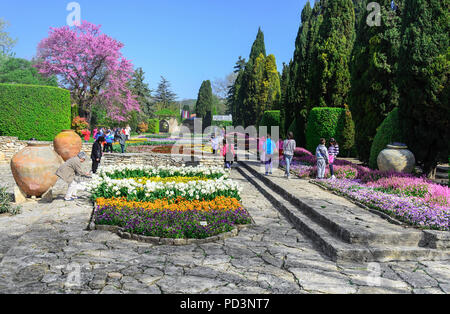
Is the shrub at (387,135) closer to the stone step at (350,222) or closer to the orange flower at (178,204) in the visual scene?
the stone step at (350,222)

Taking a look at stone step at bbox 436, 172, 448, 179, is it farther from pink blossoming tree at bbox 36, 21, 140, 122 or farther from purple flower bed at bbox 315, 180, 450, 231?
pink blossoming tree at bbox 36, 21, 140, 122

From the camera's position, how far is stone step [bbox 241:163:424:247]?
5.34m

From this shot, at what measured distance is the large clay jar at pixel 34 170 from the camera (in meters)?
8.47

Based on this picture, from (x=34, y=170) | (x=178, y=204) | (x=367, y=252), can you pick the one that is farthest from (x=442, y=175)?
(x=34, y=170)

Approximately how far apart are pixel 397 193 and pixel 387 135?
14.1ft

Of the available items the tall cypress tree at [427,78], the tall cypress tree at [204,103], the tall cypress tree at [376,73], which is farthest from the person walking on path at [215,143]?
the tall cypress tree at [204,103]

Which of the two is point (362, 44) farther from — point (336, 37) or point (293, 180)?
point (293, 180)

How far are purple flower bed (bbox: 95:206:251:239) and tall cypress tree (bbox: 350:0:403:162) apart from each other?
9879mm

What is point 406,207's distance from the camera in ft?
22.0

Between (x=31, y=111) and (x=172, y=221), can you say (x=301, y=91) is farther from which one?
(x=172, y=221)

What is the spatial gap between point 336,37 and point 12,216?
57.3 ft

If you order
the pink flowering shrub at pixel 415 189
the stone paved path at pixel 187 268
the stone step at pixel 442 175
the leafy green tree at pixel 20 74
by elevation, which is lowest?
the stone paved path at pixel 187 268

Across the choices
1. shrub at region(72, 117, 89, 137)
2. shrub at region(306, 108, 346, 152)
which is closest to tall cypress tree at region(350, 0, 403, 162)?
shrub at region(306, 108, 346, 152)

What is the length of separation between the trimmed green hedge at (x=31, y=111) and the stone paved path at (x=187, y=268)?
15940 millimetres
